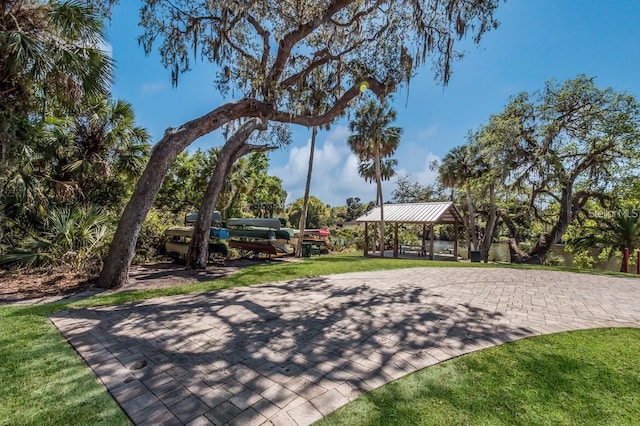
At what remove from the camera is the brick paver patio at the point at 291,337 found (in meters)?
2.49

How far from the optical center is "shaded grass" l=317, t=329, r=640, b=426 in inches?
89.4

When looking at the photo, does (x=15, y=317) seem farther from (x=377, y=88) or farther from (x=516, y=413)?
(x=377, y=88)

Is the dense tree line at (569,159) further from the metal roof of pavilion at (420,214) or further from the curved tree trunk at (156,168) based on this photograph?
the curved tree trunk at (156,168)

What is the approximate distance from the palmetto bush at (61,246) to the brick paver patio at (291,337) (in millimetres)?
3670

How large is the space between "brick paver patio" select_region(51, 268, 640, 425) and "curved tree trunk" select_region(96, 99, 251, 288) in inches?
69.5

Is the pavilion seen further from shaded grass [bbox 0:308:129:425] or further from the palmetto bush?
shaded grass [bbox 0:308:129:425]

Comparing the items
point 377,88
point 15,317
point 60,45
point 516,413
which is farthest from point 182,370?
point 377,88

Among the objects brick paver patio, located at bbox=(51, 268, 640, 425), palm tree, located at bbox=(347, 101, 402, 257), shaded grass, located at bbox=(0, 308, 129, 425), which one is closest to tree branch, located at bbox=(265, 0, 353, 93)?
brick paver patio, located at bbox=(51, 268, 640, 425)

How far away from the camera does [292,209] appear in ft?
171

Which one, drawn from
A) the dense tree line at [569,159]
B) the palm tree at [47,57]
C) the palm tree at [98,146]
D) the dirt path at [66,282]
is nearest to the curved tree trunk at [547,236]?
the dense tree line at [569,159]

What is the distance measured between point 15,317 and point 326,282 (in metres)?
5.80

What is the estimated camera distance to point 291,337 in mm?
3908

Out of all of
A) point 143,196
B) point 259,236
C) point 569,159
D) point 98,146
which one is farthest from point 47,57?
point 569,159

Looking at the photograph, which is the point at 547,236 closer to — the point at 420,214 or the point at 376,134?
the point at 420,214
